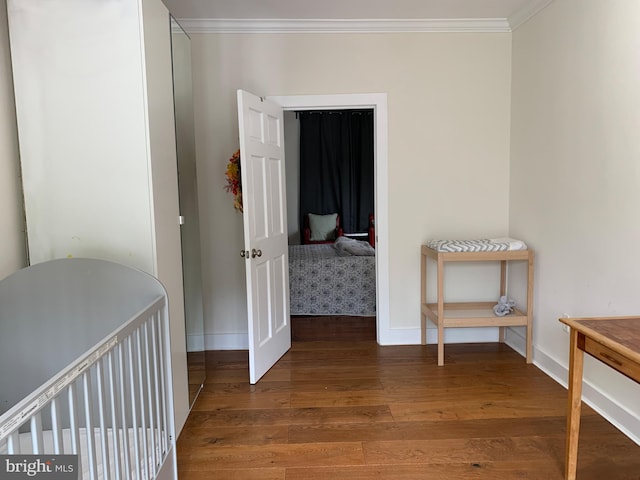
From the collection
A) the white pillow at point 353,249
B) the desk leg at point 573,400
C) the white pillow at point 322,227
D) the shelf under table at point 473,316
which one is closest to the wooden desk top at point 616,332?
the desk leg at point 573,400

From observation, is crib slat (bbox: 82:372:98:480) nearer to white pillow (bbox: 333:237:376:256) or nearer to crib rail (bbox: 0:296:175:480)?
crib rail (bbox: 0:296:175:480)

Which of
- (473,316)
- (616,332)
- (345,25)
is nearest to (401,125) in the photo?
(345,25)

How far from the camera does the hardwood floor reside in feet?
6.26

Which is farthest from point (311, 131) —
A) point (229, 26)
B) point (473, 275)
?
point (473, 275)

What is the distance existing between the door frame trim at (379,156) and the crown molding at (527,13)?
1.06 meters

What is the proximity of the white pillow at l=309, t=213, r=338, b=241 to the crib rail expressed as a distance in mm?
4816

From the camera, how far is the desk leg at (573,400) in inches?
66.6

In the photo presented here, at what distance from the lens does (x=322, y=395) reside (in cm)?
260

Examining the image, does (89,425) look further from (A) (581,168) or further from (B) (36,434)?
(A) (581,168)

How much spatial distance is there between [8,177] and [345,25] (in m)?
2.41

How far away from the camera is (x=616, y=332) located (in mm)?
1580

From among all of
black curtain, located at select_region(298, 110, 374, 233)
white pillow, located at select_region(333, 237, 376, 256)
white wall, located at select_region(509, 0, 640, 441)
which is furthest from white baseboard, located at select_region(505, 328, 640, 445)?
black curtain, located at select_region(298, 110, 374, 233)

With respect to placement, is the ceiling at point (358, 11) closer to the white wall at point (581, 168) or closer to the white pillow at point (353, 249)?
the white wall at point (581, 168)

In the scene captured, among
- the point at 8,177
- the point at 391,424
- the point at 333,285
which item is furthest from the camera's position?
the point at 333,285
